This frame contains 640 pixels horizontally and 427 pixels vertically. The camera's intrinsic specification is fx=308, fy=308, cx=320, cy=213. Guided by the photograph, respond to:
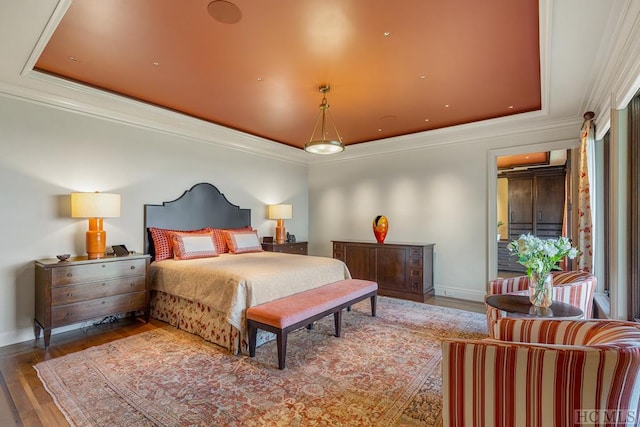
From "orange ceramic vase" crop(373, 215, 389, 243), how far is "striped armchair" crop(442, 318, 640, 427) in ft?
12.7

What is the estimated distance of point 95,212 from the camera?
3324 mm

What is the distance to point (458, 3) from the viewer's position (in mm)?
2100

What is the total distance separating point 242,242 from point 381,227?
2.35 metres

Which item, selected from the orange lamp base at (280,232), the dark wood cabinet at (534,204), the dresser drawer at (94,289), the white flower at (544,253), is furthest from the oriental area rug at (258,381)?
the dark wood cabinet at (534,204)

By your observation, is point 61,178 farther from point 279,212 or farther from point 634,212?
point 634,212

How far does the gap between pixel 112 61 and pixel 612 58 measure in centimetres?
438

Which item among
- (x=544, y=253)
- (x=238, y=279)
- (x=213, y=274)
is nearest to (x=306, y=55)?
(x=238, y=279)

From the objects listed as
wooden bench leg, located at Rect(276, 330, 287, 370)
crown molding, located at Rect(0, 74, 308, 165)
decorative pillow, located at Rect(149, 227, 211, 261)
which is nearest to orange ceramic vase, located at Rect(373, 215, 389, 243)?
crown molding, located at Rect(0, 74, 308, 165)

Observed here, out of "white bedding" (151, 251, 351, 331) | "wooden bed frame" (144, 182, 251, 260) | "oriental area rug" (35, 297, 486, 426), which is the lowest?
"oriental area rug" (35, 297, 486, 426)

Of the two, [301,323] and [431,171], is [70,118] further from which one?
[431,171]

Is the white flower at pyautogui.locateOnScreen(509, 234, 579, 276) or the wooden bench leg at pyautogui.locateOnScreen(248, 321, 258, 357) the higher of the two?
the white flower at pyautogui.locateOnScreen(509, 234, 579, 276)

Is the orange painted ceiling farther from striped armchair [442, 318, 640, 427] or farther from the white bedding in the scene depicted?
striped armchair [442, 318, 640, 427]

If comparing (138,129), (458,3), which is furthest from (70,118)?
(458,3)

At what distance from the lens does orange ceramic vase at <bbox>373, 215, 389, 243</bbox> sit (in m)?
5.33
